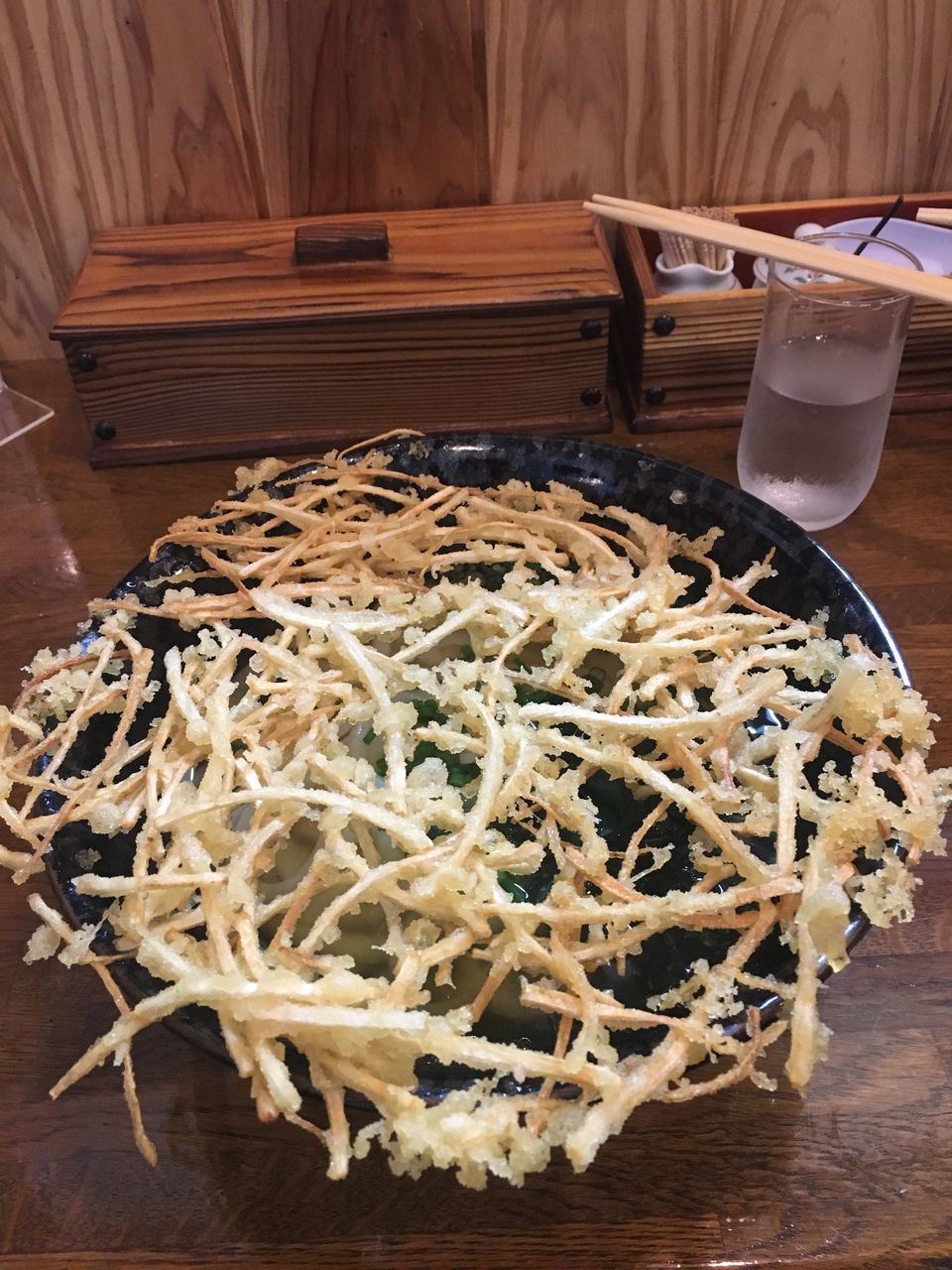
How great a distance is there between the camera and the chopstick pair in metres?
0.81

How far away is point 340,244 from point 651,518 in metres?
0.52

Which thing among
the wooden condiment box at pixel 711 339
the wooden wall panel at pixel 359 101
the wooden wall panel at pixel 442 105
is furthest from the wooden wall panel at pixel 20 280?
the wooden condiment box at pixel 711 339

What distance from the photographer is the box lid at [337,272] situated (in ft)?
3.42

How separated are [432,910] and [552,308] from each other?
2.37 ft

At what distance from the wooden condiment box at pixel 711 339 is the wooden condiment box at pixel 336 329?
0.05 metres

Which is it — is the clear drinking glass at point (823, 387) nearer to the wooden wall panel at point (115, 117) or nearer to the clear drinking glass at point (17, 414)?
the wooden wall panel at point (115, 117)

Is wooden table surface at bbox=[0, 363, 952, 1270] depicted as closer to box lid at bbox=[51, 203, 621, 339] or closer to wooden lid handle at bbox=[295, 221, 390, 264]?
box lid at bbox=[51, 203, 621, 339]

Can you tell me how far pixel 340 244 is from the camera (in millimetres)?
1086

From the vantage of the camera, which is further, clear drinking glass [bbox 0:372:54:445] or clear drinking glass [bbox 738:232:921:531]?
clear drinking glass [bbox 0:372:54:445]

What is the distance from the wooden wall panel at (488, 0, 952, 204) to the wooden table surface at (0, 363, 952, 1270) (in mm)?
955

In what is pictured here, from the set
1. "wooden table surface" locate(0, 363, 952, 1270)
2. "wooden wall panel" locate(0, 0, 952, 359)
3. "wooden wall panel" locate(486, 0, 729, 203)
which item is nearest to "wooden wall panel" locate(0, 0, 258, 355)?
"wooden wall panel" locate(0, 0, 952, 359)

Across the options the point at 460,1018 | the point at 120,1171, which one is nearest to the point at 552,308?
the point at 460,1018

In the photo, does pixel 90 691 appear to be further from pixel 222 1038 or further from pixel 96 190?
Answer: pixel 96 190

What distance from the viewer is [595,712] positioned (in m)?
0.68
